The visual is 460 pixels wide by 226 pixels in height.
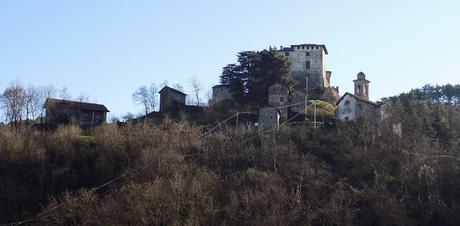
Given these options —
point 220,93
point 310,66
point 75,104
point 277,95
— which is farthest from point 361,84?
point 75,104

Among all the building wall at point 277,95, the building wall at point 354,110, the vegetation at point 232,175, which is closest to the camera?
the vegetation at point 232,175

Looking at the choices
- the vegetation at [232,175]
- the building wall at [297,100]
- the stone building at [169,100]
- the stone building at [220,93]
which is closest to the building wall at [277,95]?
the building wall at [297,100]

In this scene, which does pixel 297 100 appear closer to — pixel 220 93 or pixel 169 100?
A: pixel 220 93

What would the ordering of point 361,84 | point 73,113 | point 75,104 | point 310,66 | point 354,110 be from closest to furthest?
1. point 354,110
2. point 73,113
3. point 75,104
4. point 361,84
5. point 310,66

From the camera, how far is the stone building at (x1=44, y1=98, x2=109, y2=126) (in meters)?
56.8

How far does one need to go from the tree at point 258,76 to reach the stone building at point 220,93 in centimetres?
115

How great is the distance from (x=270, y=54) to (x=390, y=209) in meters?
22.7

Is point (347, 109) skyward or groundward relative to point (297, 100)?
groundward

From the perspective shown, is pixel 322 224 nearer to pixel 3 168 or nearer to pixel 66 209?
pixel 66 209

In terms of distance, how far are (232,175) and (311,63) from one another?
28174 mm

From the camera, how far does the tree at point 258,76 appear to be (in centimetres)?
6006

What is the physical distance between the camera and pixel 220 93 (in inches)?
2559

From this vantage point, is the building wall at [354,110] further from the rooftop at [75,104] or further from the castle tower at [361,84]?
the rooftop at [75,104]

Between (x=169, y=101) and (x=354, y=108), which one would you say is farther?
(x=169, y=101)
